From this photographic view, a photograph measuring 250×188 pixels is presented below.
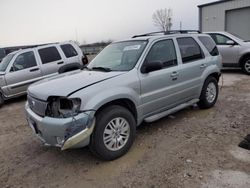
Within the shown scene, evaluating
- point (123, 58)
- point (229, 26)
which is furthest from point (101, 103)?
point (229, 26)

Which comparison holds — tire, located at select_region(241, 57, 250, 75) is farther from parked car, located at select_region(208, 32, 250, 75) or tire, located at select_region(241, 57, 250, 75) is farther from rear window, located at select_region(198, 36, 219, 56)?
rear window, located at select_region(198, 36, 219, 56)

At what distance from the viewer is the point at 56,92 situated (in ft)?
11.4

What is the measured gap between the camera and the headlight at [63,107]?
11.1 ft

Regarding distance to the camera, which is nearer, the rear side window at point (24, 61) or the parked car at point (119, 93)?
the parked car at point (119, 93)

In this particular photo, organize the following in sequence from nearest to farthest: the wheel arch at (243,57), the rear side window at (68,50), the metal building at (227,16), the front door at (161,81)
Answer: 1. the front door at (161,81)
2. the rear side window at (68,50)
3. the wheel arch at (243,57)
4. the metal building at (227,16)

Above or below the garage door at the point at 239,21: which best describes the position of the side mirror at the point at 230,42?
below

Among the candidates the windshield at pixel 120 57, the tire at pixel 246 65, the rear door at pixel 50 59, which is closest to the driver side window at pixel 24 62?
the rear door at pixel 50 59

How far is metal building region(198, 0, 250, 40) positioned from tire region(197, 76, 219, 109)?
14036mm

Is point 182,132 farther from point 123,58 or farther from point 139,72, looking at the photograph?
point 123,58

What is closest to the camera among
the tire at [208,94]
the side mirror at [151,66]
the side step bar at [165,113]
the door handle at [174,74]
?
the side mirror at [151,66]

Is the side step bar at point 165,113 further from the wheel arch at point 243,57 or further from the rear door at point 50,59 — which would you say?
the wheel arch at point 243,57

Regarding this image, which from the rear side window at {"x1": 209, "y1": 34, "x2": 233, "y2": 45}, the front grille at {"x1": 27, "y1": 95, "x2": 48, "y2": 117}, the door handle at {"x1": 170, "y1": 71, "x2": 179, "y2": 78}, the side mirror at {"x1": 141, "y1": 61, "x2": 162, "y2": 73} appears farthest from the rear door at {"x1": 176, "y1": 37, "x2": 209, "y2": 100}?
the rear side window at {"x1": 209, "y1": 34, "x2": 233, "y2": 45}

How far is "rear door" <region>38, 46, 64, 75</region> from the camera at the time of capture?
28.1 feet

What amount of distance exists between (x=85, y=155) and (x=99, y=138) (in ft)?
2.25
